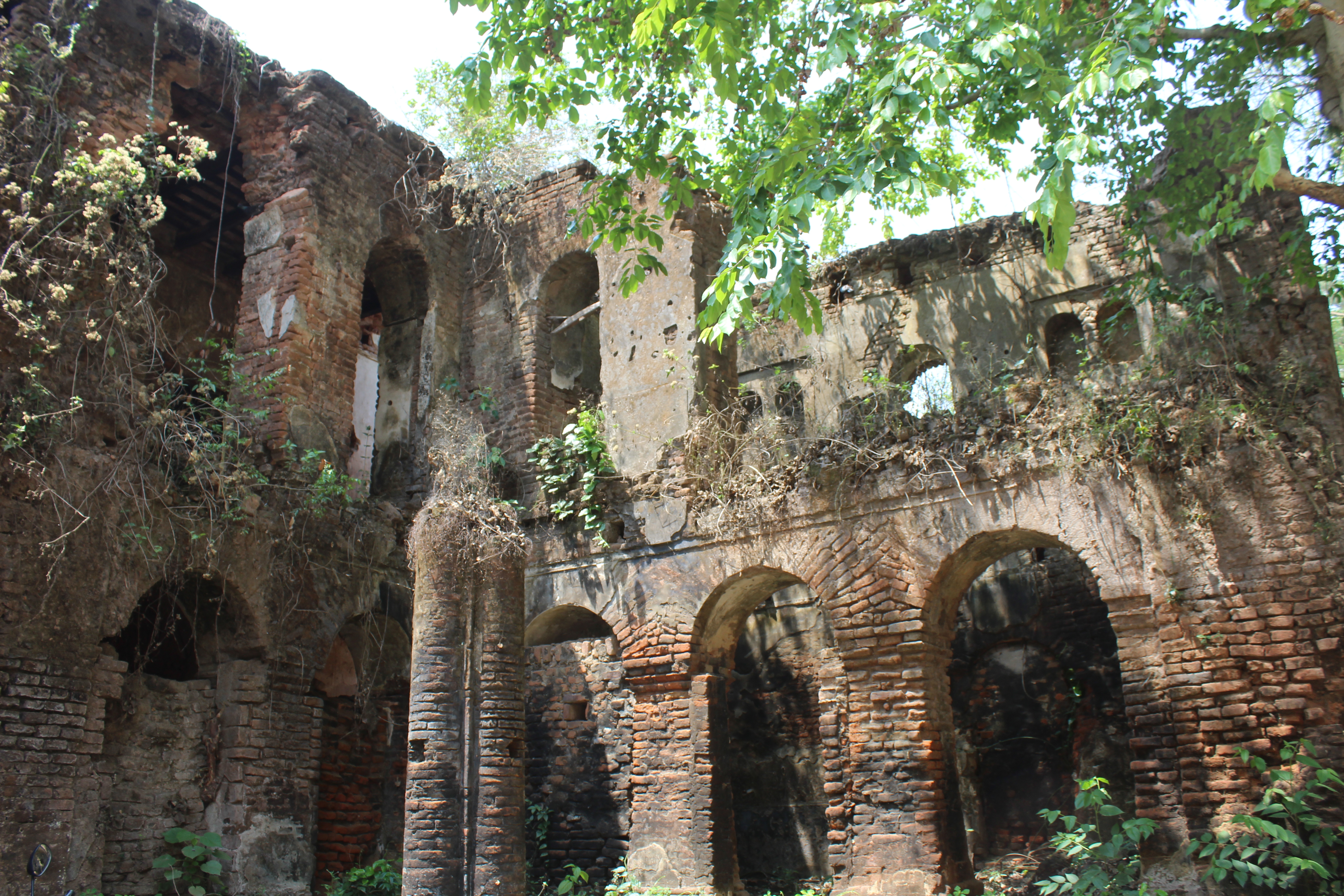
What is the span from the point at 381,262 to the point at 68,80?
404 centimetres

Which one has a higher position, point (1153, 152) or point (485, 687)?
point (1153, 152)

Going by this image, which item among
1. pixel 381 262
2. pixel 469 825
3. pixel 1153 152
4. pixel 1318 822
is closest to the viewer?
pixel 1318 822

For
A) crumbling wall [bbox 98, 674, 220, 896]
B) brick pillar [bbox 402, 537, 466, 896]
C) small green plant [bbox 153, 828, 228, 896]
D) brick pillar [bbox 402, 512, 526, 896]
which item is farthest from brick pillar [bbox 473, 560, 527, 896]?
crumbling wall [bbox 98, 674, 220, 896]

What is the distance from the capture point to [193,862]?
26.4ft

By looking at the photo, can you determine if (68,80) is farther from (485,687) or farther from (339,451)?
(485,687)

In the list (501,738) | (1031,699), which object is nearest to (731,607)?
(501,738)

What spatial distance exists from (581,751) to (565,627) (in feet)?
4.68

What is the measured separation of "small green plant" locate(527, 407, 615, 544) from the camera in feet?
32.6

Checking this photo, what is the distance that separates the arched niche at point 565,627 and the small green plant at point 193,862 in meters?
3.28

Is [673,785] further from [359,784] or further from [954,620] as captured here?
[359,784]

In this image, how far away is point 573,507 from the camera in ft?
33.3

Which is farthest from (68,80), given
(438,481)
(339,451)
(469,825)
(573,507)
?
(469,825)

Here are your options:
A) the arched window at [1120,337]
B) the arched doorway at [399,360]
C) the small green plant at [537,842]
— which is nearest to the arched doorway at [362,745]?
the small green plant at [537,842]

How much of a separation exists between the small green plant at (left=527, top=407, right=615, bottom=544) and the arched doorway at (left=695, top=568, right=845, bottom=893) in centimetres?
166
